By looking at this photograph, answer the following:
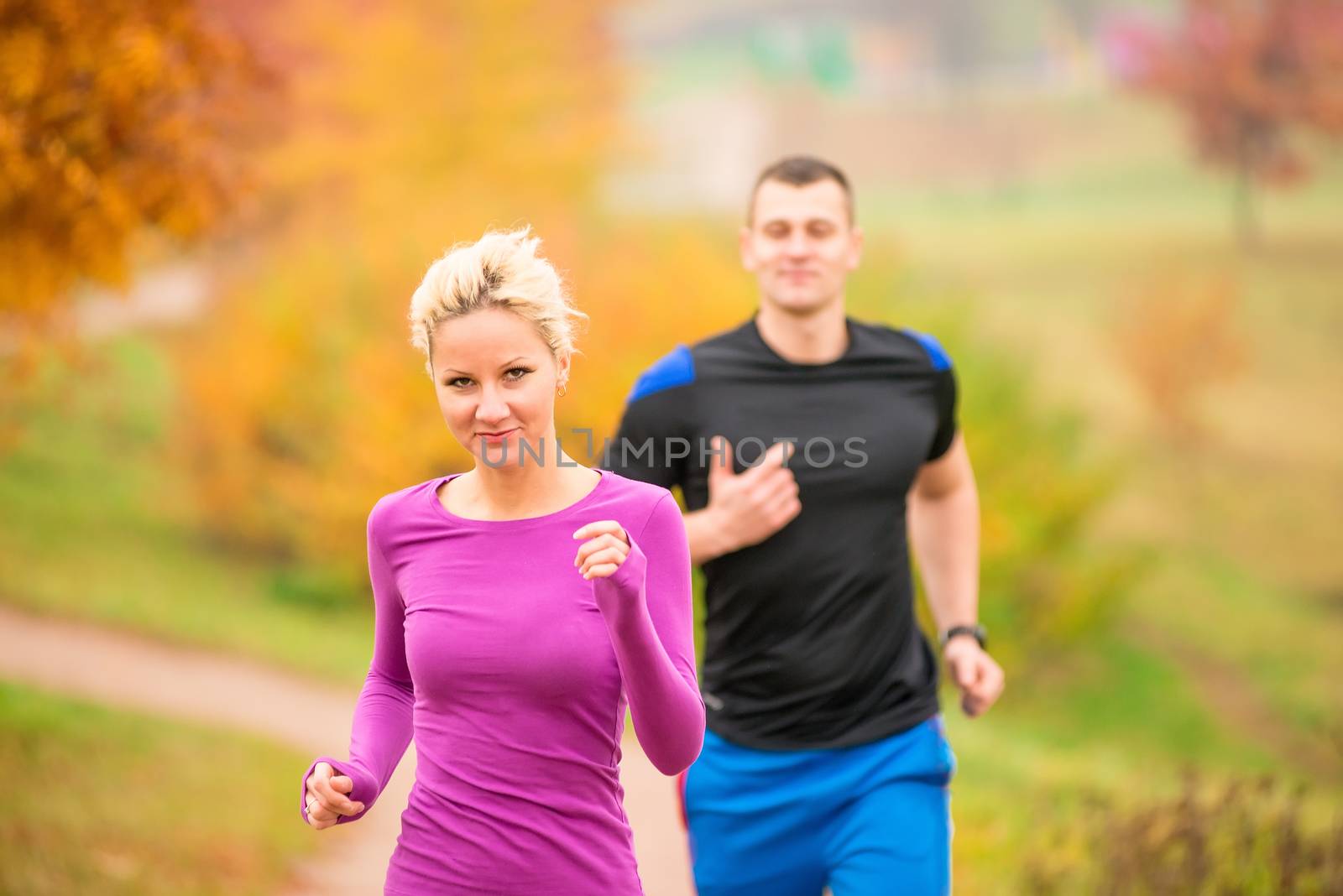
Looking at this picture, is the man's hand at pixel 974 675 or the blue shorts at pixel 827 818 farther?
the man's hand at pixel 974 675

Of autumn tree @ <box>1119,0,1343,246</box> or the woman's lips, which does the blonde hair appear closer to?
the woman's lips

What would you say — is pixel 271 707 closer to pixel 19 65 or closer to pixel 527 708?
pixel 19 65

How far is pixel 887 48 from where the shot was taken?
21.3 m

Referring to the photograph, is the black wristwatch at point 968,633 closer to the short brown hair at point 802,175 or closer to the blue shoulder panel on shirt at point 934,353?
the blue shoulder panel on shirt at point 934,353

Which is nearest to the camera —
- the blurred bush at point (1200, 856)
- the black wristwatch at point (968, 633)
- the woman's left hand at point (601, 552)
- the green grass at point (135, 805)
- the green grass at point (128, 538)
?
the woman's left hand at point (601, 552)

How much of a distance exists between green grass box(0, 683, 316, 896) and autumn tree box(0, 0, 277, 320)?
258 cm

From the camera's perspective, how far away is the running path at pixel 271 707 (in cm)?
763

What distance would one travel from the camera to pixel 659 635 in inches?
93.6

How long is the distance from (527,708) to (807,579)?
4.61 feet

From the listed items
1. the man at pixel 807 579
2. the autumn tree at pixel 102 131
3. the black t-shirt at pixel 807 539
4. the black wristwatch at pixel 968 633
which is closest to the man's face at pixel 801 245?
the man at pixel 807 579

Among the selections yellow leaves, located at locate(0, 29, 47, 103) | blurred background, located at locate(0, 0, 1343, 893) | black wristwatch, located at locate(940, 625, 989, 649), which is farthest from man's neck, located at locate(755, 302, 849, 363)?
yellow leaves, located at locate(0, 29, 47, 103)

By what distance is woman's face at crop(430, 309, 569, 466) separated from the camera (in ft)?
7.66

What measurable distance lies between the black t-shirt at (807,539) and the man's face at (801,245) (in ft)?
0.49

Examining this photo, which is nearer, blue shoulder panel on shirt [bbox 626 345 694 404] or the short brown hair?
blue shoulder panel on shirt [bbox 626 345 694 404]
